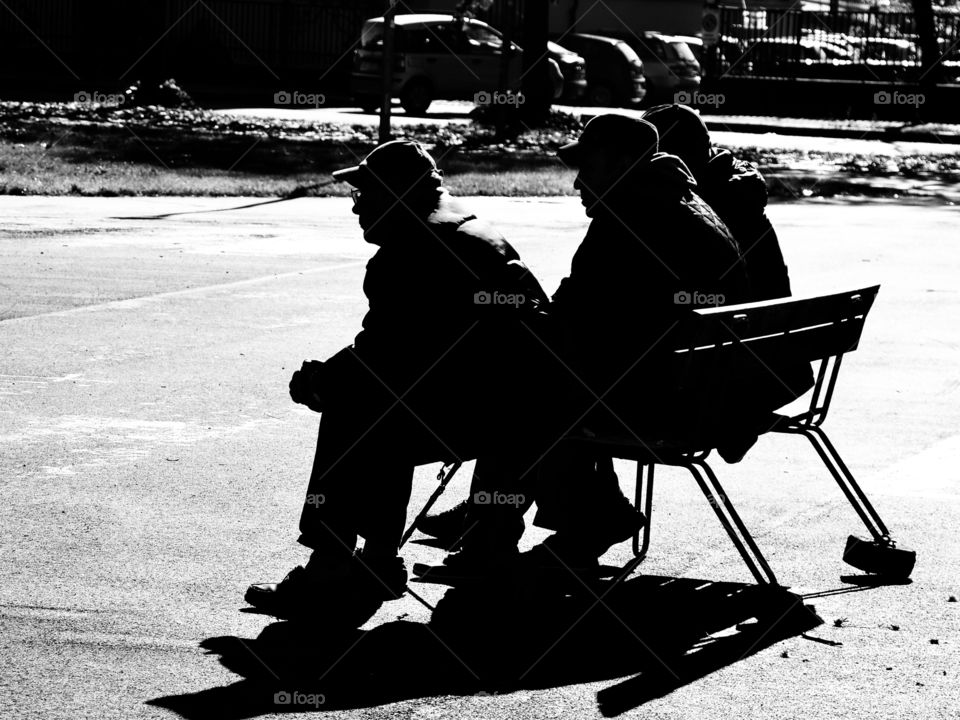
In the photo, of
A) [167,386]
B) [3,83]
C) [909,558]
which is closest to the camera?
[909,558]

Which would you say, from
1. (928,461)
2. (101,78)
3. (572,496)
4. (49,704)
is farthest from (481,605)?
(101,78)

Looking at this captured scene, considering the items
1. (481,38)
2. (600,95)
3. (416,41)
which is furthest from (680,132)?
(600,95)

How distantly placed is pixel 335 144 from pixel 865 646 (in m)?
19.8

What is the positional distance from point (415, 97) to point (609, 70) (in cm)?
606

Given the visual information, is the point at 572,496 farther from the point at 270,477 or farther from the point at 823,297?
the point at 270,477

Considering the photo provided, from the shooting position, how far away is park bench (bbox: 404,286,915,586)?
4.63 m

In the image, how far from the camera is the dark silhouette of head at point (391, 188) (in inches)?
189

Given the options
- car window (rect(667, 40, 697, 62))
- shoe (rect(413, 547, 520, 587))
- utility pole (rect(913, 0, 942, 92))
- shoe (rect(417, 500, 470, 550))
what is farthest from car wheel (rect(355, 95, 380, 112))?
shoe (rect(413, 547, 520, 587))

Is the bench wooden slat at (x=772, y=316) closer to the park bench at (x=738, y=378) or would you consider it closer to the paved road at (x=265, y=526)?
the park bench at (x=738, y=378)

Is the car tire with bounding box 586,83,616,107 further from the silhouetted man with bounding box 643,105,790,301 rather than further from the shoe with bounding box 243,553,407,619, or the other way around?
the shoe with bounding box 243,553,407,619

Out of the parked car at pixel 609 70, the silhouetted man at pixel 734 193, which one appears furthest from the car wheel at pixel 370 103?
the silhouetted man at pixel 734 193

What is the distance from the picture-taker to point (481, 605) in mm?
4816

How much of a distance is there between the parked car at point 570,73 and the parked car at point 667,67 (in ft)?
9.12

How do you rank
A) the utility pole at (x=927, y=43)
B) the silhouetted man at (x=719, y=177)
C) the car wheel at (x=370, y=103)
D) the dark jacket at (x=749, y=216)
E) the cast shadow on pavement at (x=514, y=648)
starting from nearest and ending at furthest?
the cast shadow on pavement at (x=514, y=648) < the dark jacket at (x=749, y=216) < the silhouetted man at (x=719, y=177) < the car wheel at (x=370, y=103) < the utility pole at (x=927, y=43)
